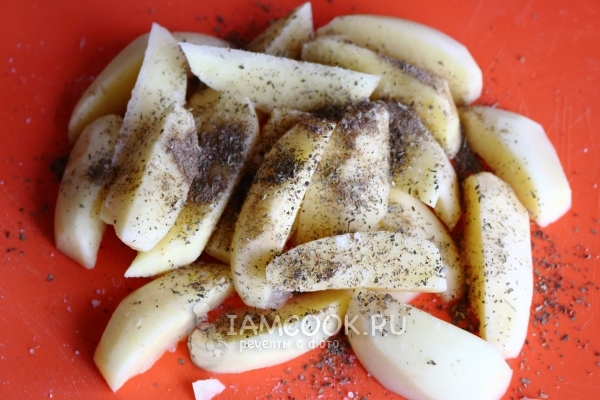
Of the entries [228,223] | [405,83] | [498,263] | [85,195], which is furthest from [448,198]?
[85,195]

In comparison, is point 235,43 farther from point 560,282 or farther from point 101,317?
point 560,282

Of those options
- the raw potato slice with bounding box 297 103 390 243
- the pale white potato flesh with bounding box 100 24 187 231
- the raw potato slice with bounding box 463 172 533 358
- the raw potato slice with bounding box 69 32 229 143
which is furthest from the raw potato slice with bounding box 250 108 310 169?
the raw potato slice with bounding box 463 172 533 358

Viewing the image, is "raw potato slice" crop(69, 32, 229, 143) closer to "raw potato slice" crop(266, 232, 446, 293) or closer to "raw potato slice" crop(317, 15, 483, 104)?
"raw potato slice" crop(317, 15, 483, 104)

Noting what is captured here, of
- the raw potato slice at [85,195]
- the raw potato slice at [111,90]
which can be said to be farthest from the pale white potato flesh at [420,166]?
the raw potato slice at [85,195]

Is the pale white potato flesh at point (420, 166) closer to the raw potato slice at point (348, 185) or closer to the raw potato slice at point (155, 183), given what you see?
the raw potato slice at point (348, 185)

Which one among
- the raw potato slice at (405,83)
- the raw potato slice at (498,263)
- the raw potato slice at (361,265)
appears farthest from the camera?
the raw potato slice at (405,83)

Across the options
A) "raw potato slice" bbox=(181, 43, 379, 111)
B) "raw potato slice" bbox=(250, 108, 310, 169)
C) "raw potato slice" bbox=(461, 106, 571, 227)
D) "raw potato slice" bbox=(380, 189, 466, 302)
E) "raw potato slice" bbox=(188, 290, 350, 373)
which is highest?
"raw potato slice" bbox=(181, 43, 379, 111)
